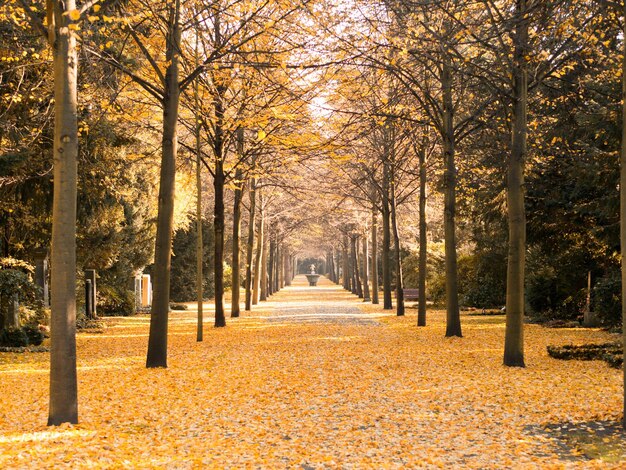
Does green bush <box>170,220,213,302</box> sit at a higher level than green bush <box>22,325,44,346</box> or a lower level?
higher

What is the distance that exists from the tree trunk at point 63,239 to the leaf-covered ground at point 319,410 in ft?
1.27

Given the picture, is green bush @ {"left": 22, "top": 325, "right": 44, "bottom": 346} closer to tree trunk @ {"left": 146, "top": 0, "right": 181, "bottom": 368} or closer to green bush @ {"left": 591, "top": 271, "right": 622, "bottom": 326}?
tree trunk @ {"left": 146, "top": 0, "right": 181, "bottom": 368}

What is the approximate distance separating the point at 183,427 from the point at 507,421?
11.4 feet

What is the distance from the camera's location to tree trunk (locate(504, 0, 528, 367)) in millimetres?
11672

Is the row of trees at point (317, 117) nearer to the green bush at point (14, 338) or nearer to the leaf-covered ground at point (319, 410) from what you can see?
the leaf-covered ground at point (319, 410)

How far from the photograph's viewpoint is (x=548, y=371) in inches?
440

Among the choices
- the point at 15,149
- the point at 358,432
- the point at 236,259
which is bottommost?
the point at 358,432

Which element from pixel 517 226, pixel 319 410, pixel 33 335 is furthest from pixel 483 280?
pixel 319 410

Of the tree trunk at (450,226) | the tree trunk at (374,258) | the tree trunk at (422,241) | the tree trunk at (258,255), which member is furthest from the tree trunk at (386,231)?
the tree trunk at (450,226)

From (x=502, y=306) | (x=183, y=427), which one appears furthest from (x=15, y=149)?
(x=502, y=306)

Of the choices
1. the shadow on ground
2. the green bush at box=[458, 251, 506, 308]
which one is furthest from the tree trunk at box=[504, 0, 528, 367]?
the green bush at box=[458, 251, 506, 308]

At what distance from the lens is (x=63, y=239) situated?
23.6 ft

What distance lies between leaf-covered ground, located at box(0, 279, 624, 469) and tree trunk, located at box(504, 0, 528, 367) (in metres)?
0.58

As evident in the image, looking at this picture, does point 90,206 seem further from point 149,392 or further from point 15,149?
point 149,392
